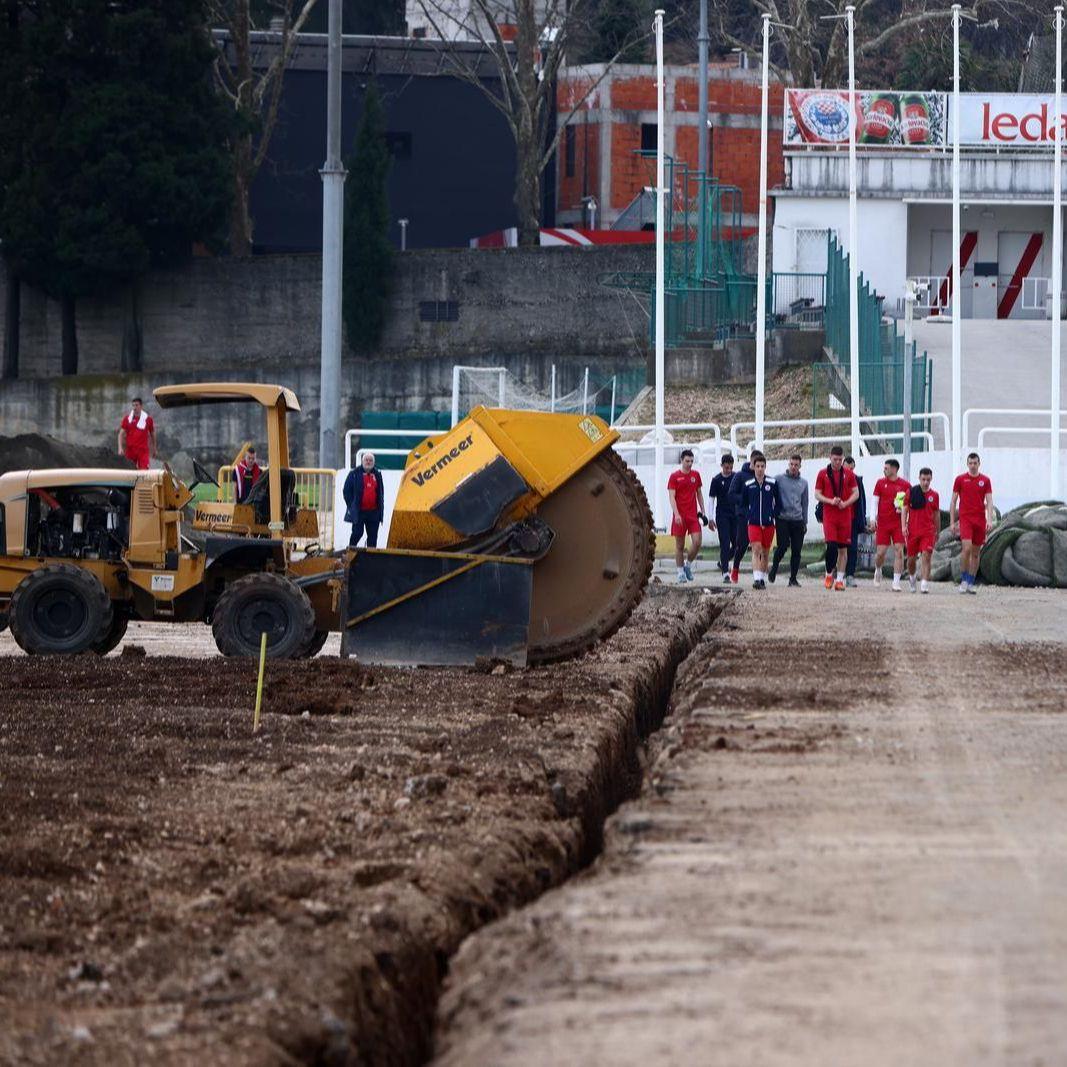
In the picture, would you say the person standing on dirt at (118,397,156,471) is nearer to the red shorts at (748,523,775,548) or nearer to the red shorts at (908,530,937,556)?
the red shorts at (748,523,775,548)

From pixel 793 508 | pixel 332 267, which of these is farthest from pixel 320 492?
pixel 793 508

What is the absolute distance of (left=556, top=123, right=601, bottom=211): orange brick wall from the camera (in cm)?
5791

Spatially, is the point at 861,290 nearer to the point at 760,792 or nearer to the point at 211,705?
the point at 211,705

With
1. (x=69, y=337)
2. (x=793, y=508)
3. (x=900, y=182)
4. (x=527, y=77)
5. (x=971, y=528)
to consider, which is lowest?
(x=971, y=528)

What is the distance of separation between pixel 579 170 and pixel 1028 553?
3366cm

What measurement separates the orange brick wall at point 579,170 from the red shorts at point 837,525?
34267 millimetres

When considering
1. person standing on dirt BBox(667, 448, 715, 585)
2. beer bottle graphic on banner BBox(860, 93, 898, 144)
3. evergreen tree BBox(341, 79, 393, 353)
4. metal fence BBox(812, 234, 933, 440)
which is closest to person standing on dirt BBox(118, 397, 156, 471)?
person standing on dirt BBox(667, 448, 715, 585)

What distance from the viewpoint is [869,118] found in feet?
157

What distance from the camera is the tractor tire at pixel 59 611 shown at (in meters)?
16.8

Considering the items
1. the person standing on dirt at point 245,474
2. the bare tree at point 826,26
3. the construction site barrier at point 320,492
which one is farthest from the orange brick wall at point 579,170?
the person standing on dirt at point 245,474

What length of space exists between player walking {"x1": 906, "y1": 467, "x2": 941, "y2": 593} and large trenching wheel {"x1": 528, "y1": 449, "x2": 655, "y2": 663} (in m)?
8.65

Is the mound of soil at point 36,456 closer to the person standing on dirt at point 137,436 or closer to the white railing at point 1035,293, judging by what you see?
the person standing on dirt at point 137,436

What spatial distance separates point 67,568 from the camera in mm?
16797

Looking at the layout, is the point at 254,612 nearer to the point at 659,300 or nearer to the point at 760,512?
the point at 760,512
